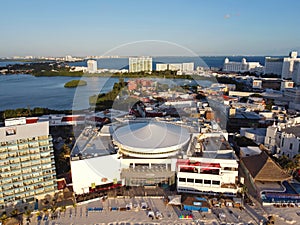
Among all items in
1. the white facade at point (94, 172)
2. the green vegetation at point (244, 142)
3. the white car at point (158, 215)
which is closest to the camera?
the white car at point (158, 215)

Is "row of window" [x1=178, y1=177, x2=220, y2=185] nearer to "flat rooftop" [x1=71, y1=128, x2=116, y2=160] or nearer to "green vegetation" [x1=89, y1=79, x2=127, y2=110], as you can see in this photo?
"flat rooftop" [x1=71, y1=128, x2=116, y2=160]

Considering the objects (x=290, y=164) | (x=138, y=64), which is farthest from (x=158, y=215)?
(x=138, y=64)

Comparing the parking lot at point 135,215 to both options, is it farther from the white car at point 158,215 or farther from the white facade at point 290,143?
the white facade at point 290,143

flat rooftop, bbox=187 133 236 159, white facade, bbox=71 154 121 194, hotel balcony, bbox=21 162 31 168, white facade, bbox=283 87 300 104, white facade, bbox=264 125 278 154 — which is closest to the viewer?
hotel balcony, bbox=21 162 31 168

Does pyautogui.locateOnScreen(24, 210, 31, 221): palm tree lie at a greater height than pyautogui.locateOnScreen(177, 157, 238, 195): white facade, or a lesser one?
lesser

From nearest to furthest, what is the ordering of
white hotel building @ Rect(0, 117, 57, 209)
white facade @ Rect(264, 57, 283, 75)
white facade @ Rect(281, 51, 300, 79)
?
white hotel building @ Rect(0, 117, 57, 209) < white facade @ Rect(281, 51, 300, 79) < white facade @ Rect(264, 57, 283, 75)

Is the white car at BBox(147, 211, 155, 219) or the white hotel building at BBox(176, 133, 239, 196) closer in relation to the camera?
the white car at BBox(147, 211, 155, 219)

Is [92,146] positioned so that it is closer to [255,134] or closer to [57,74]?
[255,134]

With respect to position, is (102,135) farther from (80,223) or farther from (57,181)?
(80,223)

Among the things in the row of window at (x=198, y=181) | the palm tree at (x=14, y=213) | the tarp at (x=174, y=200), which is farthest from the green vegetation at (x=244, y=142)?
the palm tree at (x=14, y=213)

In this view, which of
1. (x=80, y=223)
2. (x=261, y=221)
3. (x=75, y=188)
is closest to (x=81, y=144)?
(x=75, y=188)

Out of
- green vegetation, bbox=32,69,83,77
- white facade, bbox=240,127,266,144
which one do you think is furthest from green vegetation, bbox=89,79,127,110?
green vegetation, bbox=32,69,83,77
